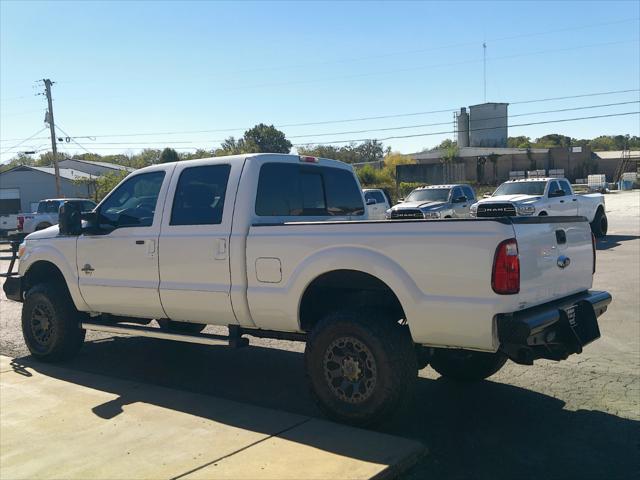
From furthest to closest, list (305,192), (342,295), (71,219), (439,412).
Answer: (71,219)
(305,192)
(342,295)
(439,412)

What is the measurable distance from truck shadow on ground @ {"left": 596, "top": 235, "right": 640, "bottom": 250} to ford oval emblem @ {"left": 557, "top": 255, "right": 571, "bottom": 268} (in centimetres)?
1371

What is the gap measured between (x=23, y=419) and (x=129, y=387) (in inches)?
40.3

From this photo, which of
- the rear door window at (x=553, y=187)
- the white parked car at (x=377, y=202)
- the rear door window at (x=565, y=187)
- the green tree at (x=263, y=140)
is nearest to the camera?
the rear door window at (x=553, y=187)

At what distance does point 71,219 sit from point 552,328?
4.78 meters

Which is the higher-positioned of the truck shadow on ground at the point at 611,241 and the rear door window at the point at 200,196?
the rear door window at the point at 200,196

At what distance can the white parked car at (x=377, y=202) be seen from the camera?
21.7m

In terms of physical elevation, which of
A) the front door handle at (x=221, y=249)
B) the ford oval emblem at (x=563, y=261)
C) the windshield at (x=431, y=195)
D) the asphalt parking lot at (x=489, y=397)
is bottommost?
the asphalt parking lot at (x=489, y=397)

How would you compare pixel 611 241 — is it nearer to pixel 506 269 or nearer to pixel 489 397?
pixel 489 397

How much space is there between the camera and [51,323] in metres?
6.96

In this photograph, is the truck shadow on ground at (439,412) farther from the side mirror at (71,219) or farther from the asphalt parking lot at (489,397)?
the side mirror at (71,219)

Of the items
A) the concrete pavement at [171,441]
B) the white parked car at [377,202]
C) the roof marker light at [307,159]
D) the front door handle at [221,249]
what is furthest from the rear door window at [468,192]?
the concrete pavement at [171,441]

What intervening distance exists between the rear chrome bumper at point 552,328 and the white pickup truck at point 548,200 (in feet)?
40.6

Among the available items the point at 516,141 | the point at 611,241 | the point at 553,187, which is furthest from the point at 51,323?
the point at 516,141

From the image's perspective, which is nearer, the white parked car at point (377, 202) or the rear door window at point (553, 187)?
the rear door window at point (553, 187)
